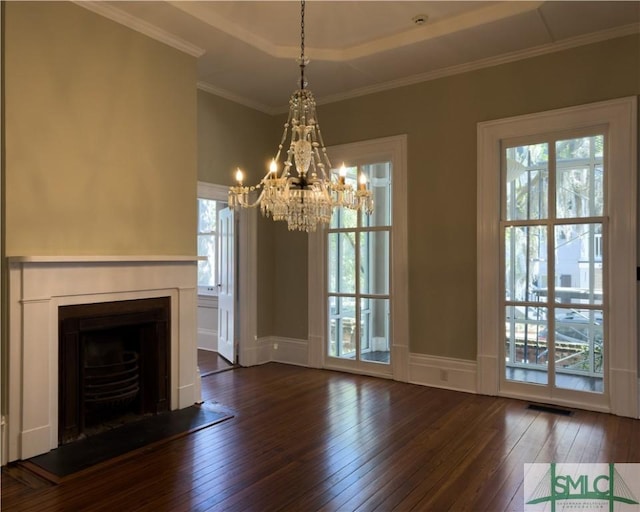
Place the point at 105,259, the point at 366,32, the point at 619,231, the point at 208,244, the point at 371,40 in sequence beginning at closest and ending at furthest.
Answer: the point at 105,259, the point at 619,231, the point at 366,32, the point at 371,40, the point at 208,244

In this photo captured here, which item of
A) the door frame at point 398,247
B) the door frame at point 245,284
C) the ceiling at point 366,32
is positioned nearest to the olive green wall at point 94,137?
the ceiling at point 366,32

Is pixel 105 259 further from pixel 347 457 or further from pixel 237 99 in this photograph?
pixel 237 99

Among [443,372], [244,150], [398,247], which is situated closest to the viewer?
[443,372]

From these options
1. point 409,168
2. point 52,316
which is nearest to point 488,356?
point 409,168

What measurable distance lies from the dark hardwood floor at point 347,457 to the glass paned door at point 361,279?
2.89 ft

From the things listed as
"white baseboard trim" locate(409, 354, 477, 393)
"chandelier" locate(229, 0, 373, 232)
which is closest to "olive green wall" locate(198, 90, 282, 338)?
"white baseboard trim" locate(409, 354, 477, 393)

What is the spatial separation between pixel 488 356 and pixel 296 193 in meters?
2.65

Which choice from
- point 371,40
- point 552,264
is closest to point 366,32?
point 371,40

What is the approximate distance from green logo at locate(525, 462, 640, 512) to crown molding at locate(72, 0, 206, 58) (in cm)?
418

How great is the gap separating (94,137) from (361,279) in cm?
301

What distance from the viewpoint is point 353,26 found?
4066 millimetres

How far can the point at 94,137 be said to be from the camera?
3523 mm

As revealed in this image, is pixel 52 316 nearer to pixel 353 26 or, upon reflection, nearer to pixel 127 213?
pixel 127 213

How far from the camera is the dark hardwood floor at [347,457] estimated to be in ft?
8.43
